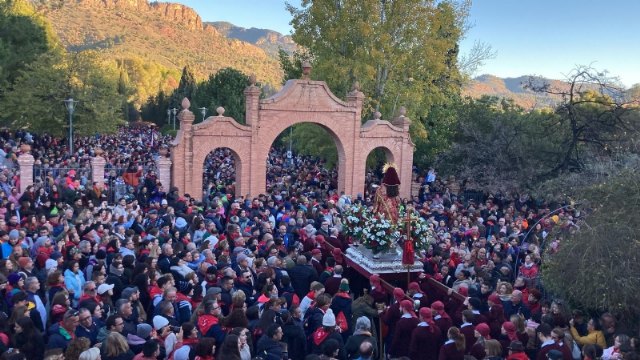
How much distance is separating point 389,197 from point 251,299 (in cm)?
539

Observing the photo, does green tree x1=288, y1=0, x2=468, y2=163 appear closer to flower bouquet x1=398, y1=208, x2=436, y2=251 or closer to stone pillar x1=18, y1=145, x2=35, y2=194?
stone pillar x1=18, y1=145, x2=35, y2=194

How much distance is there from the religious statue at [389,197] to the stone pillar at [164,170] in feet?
32.8

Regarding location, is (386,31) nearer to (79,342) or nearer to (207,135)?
(207,135)

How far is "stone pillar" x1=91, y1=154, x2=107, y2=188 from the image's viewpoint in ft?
68.2

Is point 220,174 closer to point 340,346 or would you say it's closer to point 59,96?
point 59,96

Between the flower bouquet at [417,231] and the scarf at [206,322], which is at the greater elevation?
the flower bouquet at [417,231]

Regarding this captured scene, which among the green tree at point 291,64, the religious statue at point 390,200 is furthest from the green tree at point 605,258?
the green tree at point 291,64

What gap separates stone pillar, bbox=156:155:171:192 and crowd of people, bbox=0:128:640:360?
16.2ft

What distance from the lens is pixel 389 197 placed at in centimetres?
1387

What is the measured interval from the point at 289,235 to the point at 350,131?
9940 millimetres

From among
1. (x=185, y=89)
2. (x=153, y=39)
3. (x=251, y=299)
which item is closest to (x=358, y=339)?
(x=251, y=299)

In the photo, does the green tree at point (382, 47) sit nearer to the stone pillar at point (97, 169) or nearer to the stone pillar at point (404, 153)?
the stone pillar at point (404, 153)

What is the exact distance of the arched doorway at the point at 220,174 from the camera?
22.3 metres

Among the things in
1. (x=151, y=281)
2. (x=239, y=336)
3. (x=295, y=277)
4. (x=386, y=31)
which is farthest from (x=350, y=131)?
(x=239, y=336)
